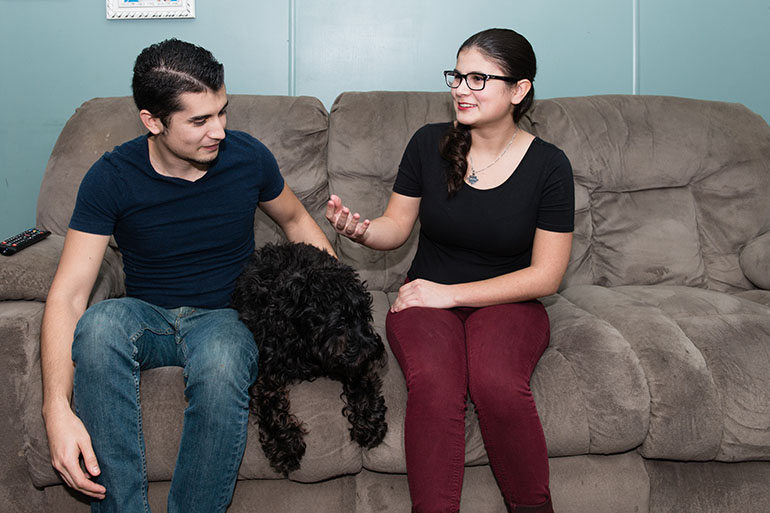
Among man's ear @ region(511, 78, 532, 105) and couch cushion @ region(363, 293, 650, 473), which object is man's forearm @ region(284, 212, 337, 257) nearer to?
couch cushion @ region(363, 293, 650, 473)

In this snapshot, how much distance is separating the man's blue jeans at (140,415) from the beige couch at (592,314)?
8 centimetres

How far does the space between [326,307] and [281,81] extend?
171 centimetres

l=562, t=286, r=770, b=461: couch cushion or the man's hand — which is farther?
l=562, t=286, r=770, b=461: couch cushion

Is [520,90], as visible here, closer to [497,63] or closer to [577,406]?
[497,63]

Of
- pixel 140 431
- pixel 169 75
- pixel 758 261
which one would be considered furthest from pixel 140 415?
pixel 758 261

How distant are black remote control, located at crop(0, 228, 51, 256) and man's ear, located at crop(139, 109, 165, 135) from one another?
540 millimetres

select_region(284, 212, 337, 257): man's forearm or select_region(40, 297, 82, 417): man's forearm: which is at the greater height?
select_region(284, 212, 337, 257): man's forearm

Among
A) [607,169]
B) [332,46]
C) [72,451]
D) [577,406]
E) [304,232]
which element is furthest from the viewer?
[332,46]

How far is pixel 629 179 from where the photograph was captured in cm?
220

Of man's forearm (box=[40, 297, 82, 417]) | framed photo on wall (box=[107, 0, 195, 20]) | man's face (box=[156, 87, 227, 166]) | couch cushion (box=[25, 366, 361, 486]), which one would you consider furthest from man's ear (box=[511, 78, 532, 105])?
framed photo on wall (box=[107, 0, 195, 20])

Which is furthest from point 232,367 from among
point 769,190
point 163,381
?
point 769,190

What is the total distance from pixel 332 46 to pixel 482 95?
1334mm

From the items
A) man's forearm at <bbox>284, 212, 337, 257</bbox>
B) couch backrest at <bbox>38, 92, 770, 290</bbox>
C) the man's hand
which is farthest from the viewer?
couch backrest at <bbox>38, 92, 770, 290</bbox>

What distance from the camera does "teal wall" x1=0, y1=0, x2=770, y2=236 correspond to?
2564 mm
